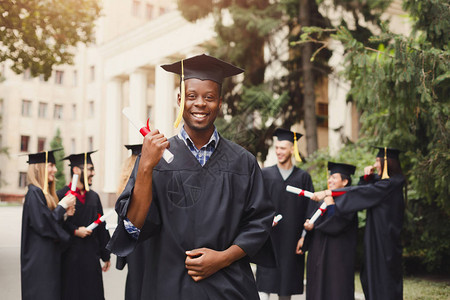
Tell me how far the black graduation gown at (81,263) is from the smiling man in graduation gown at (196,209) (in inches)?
163

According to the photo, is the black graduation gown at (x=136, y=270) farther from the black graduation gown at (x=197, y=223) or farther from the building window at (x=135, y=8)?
the building window at (x=135, y=8)

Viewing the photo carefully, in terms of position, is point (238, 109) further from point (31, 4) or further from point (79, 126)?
point (79, 126)

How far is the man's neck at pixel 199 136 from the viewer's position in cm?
318

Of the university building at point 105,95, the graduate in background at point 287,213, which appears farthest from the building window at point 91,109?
the graduate in background at point 287,213

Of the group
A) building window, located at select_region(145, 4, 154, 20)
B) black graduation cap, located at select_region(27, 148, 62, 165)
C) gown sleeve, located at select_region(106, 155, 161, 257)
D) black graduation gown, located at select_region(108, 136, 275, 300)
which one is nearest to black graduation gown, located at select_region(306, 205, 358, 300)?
black graduation cap, located at select_region(27, 148, 62, 165)

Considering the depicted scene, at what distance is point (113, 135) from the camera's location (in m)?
39.6

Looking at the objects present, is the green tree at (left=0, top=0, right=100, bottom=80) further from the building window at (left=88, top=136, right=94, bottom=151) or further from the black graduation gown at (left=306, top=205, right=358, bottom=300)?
the building window at (left=88, top=136, right=94, bottom=151)

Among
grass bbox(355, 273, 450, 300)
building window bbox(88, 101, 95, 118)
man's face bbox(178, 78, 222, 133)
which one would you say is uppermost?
building window bbox(88, 101, 95, 118)

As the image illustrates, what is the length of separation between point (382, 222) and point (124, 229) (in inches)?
195

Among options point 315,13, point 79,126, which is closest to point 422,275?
point 315,13

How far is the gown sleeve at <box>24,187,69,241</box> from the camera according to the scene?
6.50 meters

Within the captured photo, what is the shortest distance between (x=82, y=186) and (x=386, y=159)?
391 centimetres

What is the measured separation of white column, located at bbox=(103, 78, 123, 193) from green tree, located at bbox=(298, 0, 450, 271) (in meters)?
31.0

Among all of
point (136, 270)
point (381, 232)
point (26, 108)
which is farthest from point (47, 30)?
point (26, 108)
